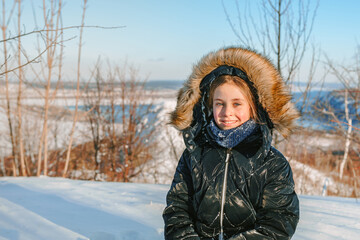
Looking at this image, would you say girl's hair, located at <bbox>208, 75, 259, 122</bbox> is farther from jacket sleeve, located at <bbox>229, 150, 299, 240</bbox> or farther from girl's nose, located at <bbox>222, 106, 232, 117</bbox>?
jacket sleeve, located at <bbox>229, 150, 299, 240</bbox>

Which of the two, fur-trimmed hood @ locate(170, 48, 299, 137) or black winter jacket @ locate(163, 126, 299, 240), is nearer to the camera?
black winter jacket @ locate(163, 126, 299, 240)

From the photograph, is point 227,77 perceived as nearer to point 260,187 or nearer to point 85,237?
point 260,187

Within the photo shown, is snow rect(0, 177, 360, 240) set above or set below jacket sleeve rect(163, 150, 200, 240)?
below

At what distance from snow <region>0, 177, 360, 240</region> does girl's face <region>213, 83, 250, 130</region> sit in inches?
49.0

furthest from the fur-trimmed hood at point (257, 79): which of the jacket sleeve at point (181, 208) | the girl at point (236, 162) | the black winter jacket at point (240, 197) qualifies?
the jacket sleeve at point (181, 208)

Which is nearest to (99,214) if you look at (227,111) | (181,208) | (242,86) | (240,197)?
(181,208)

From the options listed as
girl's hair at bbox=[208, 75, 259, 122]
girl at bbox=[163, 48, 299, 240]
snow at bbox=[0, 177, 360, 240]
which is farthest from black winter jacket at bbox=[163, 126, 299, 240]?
snow at bbox=[0, 177, 360, 240]

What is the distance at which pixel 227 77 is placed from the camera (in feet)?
5.20

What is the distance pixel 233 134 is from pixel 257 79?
35 centimetres

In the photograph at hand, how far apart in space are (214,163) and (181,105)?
18.4 inches

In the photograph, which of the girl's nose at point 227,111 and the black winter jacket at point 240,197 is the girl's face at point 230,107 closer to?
the girl's nose at point 227,111

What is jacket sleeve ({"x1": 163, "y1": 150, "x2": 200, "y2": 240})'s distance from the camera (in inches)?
59.2

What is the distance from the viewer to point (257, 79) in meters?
1.58

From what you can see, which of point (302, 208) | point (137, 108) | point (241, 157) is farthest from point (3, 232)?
point (137, 108)
